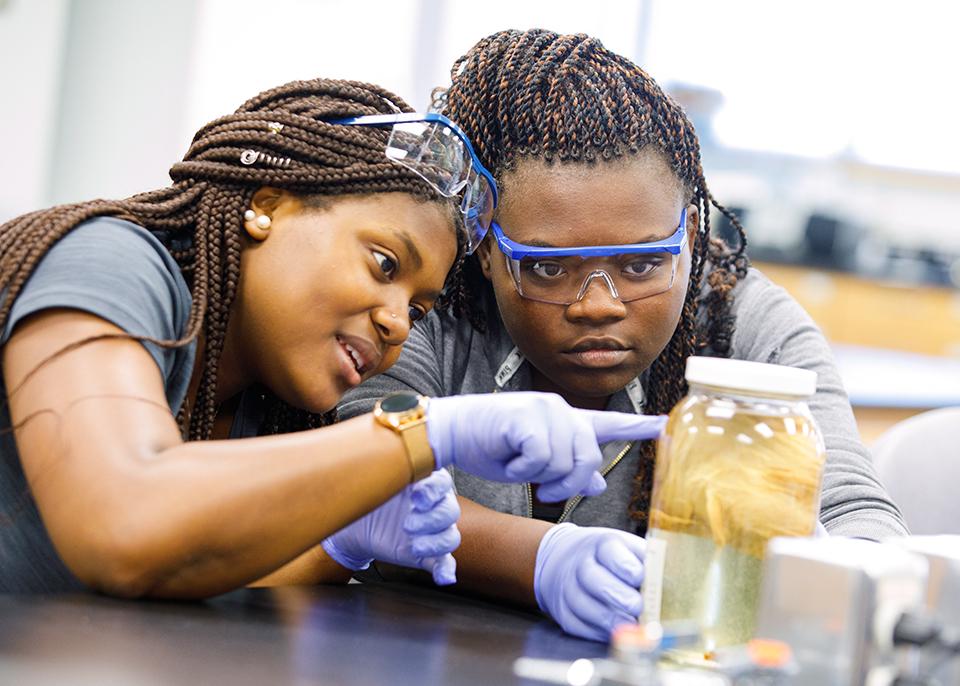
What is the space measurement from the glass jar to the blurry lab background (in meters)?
2.55

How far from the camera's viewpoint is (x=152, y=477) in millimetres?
976

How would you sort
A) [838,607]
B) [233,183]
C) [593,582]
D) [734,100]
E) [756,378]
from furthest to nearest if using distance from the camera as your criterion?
[734,100]
[233,183]
[593,582]
[756,378]
[838,607]

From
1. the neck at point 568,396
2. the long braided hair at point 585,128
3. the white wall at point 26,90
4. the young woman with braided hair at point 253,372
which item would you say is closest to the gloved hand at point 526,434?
the young woman with braided hair at point 253,372

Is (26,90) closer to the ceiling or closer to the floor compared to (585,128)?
closer to the floor

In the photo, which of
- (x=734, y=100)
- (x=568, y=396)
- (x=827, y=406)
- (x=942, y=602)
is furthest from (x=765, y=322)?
(x=734, y=100)

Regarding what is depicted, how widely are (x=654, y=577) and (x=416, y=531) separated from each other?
0.28 meters

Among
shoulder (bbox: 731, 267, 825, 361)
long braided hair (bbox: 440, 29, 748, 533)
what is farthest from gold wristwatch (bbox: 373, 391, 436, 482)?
shoulder (bbox: 731, 267, 825, 361)

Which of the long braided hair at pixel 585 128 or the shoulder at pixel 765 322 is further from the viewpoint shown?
the shoulder at pixel 765 322

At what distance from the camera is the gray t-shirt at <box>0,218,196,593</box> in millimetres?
1066

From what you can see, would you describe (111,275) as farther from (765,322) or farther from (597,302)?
(765,322)

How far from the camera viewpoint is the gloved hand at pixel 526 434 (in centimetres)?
109

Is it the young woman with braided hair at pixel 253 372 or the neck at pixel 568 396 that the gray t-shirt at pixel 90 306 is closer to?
the young woman with braided hair at pixel 253 372

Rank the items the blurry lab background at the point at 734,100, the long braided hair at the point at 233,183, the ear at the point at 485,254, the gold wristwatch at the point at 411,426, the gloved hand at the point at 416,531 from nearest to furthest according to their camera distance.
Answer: the gold wristwatch at the point at 411,426, the gloved hand at the point at 416,531, the long braided hair at the point at 233,183, the ear at the point at 485,254, the blurry lab background at the point at 734,100

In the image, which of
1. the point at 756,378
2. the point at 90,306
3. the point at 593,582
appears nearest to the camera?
the point at 756,378
